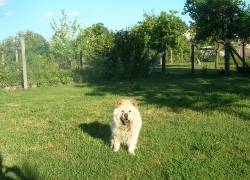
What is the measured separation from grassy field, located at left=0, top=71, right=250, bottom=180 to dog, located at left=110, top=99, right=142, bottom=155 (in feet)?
0.69

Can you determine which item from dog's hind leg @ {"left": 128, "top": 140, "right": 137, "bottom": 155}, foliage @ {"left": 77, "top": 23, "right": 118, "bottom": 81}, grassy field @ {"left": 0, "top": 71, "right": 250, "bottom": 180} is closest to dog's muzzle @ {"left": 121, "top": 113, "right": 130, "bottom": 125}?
dog's hind leg @ {"left": 128, "top": 140, "right": 137, "bottom": 155}

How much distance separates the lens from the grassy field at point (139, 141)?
4.06 metres

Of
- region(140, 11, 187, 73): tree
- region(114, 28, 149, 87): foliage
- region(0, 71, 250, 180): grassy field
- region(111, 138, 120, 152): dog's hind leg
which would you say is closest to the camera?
region(0, 71, 250, 180): grassy field

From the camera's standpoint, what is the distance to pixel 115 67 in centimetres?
1750

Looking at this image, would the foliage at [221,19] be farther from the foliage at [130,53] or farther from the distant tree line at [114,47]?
the foliage at [130,53]

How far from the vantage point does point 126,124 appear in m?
4.79

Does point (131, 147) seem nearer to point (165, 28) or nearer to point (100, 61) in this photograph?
point (100, 61)

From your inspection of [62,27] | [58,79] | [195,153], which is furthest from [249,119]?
[62,27]

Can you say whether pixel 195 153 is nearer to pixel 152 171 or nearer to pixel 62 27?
pixel 152 171

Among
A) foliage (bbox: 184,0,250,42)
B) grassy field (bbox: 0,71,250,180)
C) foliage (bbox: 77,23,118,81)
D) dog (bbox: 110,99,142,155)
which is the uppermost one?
foliage (bbox: 184,0,250,42)

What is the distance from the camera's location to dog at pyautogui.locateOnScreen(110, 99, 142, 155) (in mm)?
4742

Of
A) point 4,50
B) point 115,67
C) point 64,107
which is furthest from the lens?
point 115,67

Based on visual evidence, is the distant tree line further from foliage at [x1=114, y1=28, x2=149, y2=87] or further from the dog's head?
the dog's head

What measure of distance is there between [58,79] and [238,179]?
1254 centimetres
